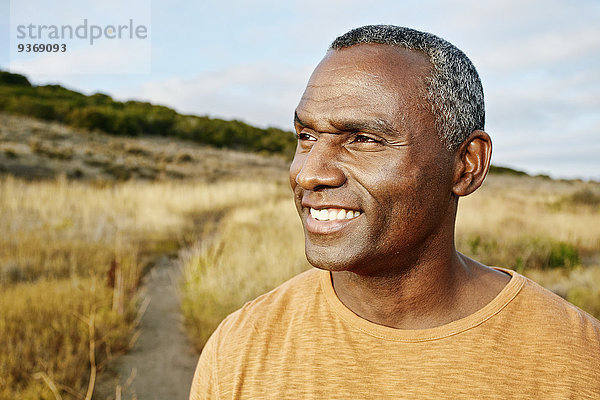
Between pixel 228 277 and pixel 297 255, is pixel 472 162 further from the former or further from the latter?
pixel 297 255

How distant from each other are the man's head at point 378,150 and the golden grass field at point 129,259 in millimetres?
Answer: 2512

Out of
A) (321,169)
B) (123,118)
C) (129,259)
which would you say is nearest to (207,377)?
(321,169)

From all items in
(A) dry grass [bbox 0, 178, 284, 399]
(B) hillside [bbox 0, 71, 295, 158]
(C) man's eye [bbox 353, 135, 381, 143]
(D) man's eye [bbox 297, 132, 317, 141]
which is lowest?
(A) dry grass [bbox 0, 178, 284, 399]

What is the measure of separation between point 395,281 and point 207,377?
0.70 m

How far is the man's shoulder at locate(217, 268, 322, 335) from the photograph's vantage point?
1636 millimetres

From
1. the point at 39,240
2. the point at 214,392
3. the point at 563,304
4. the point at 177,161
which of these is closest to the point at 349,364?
the point at 214,392

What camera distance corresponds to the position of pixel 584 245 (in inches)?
383

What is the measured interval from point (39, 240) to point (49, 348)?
4.75 m

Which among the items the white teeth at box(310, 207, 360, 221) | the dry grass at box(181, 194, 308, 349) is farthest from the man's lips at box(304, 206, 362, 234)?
the dry grass at box(181, 194, 308, 349)

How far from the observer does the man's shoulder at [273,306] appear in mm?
1636

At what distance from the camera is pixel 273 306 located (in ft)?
5.56

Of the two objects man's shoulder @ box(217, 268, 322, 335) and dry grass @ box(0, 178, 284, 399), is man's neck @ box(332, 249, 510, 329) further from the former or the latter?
dry grass @ box(0, 178, 284, 399)

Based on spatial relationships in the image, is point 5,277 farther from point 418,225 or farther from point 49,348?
point 418,225

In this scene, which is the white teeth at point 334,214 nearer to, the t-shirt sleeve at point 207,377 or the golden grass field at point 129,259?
the t-shirt sleeve at point 207,377
